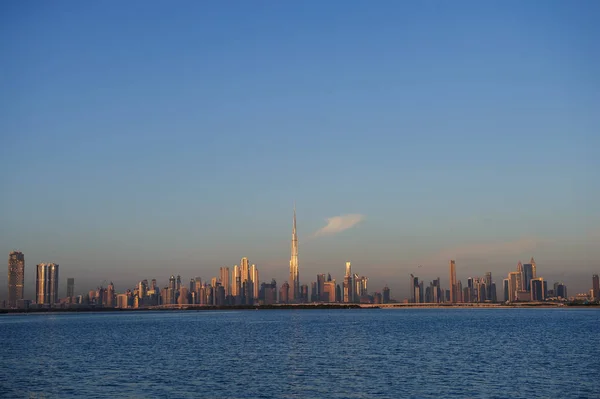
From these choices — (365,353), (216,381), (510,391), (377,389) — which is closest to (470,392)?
(510,391)

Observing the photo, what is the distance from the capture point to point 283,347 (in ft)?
293

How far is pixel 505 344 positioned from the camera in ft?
300

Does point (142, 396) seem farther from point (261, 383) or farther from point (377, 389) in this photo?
point (377, 389)

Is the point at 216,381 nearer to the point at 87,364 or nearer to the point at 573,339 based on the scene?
the point at 87,364

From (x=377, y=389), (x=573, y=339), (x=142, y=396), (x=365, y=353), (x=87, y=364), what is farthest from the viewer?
(x=573, y=339)

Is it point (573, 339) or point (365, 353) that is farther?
point (573, 339)

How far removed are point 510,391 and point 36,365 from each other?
4921cm

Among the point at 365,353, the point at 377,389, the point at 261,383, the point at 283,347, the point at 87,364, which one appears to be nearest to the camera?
the point at 377,389

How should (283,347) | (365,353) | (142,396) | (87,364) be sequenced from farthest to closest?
(283,347) < (365,353) < (87,364) < (142,396)

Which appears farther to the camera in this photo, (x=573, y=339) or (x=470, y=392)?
(x=573, y=339)

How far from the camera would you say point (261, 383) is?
175 feet

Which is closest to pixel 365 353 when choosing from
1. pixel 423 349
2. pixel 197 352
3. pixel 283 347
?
pixel 423 349

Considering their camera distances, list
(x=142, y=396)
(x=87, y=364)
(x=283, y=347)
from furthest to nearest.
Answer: (x=283, y=347) → (x=87, y=364) → (x=142, y=396)

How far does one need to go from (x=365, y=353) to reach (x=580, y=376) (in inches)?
1112
